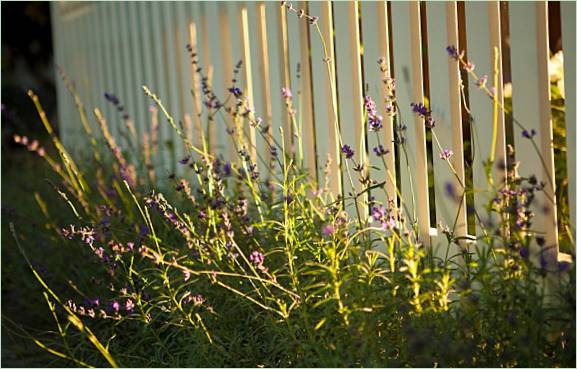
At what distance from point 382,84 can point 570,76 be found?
0.93 metres

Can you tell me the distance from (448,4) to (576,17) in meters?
0.49

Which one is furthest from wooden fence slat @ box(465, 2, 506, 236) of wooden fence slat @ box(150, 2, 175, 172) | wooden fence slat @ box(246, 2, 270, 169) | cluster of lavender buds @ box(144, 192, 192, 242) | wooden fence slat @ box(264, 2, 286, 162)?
wooden fence slat @ box(150, 2, 175, 172)

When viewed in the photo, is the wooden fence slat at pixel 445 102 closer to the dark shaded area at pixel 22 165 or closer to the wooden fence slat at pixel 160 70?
the dark shaded area at pixel 22 165

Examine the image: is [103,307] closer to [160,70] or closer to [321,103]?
[321,103]

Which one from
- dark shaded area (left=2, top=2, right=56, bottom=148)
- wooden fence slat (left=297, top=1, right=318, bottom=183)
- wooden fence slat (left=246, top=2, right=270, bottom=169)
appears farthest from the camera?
dark shaded area (left=2, top=2, right=56, bottom=148)

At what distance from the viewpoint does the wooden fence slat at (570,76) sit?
7.82 ft

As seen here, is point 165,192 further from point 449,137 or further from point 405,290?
point 405,290

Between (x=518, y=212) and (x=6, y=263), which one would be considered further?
(x=6, y=263)

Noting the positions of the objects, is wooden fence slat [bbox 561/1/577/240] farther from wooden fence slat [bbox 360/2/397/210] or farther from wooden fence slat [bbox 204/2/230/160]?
wooden fence slat [bbox 204/2/230/160]

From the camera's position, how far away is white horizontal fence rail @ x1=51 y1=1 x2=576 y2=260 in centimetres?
253

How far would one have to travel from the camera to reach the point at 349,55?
346cm

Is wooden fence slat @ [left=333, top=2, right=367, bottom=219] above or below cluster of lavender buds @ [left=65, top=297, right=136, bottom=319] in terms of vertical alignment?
above

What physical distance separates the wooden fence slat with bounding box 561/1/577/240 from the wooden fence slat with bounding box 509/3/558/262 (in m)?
0.06

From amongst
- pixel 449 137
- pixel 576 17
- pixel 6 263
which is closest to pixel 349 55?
pixel 449 137
